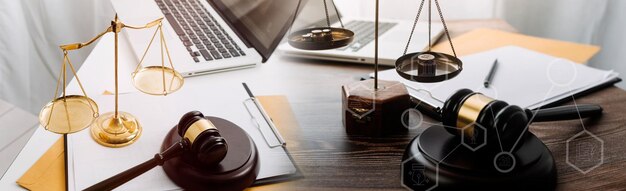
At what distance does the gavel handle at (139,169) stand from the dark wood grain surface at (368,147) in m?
0.10

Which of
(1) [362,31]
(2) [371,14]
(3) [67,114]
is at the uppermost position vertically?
(3) [67,114]

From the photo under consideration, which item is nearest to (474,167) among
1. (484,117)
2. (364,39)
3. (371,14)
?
(484,117)

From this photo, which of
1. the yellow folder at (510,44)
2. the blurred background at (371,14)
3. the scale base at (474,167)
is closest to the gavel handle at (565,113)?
the scale base at (474,167)

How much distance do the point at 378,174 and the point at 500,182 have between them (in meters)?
0.13

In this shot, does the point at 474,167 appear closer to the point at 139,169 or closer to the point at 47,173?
the point at 139,169

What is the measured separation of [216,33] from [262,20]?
94 mm

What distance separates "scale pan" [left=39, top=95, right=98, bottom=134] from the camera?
63cm

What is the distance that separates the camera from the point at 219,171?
2.06ft

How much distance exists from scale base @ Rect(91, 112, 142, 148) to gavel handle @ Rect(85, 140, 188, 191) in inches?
4.1

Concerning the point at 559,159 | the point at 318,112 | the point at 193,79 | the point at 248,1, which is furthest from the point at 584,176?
the point at 248,1

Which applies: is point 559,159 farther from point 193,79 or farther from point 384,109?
point 193,79

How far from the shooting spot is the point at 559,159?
0.68 meters

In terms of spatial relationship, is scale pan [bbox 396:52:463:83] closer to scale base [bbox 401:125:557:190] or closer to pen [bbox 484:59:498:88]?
scale base [bbox 401:125:557:190]

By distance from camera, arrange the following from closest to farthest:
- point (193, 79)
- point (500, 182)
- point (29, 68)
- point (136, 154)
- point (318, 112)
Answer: point (500, 182) → point (136, 154) → point (318, 112) → point (193, 79) → point (29, 68)
